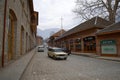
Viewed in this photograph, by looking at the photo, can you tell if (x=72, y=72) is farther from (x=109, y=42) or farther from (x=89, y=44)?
(x=89, y=44)

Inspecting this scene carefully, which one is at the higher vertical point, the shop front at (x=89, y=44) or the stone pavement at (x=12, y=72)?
the shop front at (x=89, y=44)

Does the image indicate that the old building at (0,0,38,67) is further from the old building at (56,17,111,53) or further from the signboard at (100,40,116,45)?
the old building at (56,17,111,53)

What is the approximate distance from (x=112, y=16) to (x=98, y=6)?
3.96 metres

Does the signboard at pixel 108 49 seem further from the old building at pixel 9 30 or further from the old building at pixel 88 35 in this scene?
the old building at pixel 9 30

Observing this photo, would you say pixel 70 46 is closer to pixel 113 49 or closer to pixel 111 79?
pixel 113 49


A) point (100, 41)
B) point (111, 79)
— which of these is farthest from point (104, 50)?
point (111, 79)

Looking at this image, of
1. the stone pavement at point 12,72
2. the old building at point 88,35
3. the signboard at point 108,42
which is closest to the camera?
the stone pavement at point 12,72

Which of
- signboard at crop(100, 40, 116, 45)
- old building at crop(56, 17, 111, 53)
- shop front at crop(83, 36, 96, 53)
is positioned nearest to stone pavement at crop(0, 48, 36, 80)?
signboard at crop(100, 40, 116, 45)

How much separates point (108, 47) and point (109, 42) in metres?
0.78

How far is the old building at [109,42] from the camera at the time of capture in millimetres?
21703

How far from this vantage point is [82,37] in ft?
110

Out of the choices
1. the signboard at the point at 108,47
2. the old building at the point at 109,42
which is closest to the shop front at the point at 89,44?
the old building at the point at 109,42

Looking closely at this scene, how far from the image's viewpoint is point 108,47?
23078 mm

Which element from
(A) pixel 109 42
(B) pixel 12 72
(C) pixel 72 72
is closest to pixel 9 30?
(B) pixel 12 72
